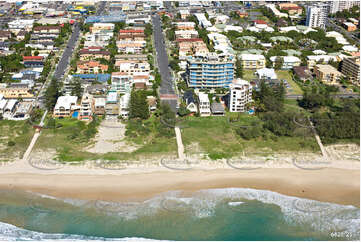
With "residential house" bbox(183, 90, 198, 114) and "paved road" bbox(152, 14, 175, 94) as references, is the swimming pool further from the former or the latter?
"residential house" bbox(183, 90, 198, 114)

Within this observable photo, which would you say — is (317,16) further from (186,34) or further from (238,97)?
(238,97)

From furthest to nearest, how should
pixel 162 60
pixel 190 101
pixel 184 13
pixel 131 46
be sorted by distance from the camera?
pixel 184 13 < pixel 131 46 < pixel 162 60 < pixel 190 101

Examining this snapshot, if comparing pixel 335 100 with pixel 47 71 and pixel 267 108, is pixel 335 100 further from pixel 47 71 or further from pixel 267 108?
pixel 47 71

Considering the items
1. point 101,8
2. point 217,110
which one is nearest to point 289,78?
point 217,110

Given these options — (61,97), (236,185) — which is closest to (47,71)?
(61,97)

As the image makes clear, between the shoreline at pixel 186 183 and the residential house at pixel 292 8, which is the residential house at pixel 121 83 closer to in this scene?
the shoreline at pixel 186 183

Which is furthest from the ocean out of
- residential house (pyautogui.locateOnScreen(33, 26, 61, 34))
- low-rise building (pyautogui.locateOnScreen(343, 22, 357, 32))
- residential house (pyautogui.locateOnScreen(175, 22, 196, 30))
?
low-rise building (pyautogui.locateOnScreen(343, 22, 357, 32))
